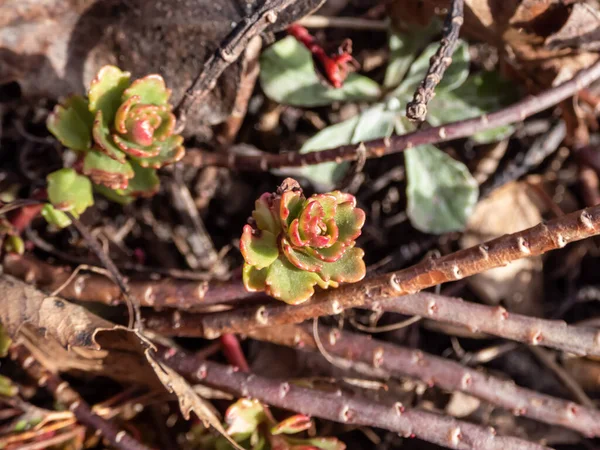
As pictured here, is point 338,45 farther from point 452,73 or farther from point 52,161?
point 52,161

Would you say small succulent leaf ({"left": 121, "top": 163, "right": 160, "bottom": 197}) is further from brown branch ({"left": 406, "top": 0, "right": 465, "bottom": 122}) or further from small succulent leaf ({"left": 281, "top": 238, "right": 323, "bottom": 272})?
brown branch ({"left": 406, "top": 0, "right": 465, "bottom": 122})

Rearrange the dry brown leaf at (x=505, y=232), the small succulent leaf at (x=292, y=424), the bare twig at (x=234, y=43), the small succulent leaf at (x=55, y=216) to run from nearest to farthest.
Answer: the bare twig at (x=234, y=43)
the small succulent leaf at (x=292, y=424)
the small succulent leaf at (x=55, y=216)
the dry brown leaf at (x=505, y=232)

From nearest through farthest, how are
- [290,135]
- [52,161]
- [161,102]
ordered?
1. [161,102]
2. [52,161]
3. [290,135]

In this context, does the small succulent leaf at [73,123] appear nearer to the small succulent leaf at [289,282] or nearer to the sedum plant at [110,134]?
the sedum plant at [110,134]

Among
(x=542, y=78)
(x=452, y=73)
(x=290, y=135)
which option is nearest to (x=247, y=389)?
(x=290, y=135)

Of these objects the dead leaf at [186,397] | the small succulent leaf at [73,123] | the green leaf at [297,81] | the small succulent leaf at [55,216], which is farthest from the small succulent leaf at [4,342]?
the green leaf at [297,81]

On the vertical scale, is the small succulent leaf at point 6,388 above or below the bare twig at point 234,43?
below

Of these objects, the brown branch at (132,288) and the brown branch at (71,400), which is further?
the brown branch at (71,400)
